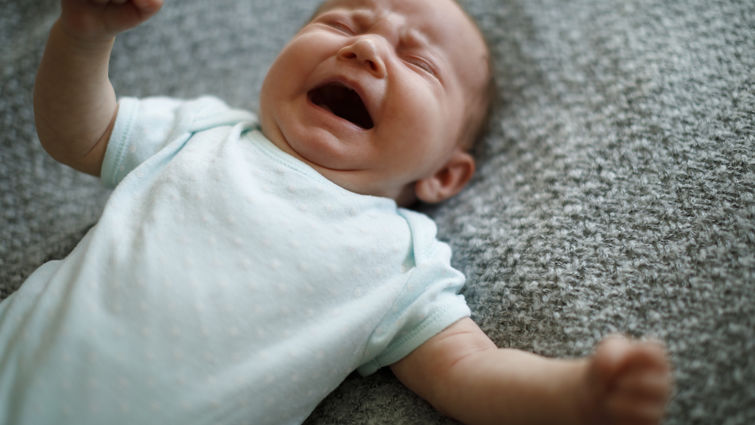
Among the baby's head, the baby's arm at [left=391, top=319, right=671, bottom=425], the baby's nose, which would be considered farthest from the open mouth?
the baby's arm at [left=391, top=319, right=671, bottom=425]

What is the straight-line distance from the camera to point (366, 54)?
865 millimetres

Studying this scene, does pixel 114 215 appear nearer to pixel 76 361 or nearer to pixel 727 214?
pixel 76 361

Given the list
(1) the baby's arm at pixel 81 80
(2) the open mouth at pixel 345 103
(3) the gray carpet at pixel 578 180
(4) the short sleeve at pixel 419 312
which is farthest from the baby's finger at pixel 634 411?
(1) the baby's arm at pixel 81 80

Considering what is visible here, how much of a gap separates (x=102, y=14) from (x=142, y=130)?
219 mm

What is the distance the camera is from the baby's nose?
2.84ft

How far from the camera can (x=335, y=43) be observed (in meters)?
0.92

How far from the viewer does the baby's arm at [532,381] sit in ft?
1.81

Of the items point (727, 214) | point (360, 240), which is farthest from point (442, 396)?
point (727, 214)

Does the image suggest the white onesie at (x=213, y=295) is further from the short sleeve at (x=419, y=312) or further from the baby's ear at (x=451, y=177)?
the baby's ear at (x=451, y=177)

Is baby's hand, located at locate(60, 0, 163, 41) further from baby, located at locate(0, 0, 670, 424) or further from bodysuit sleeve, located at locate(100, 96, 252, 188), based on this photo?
bodysuit sleeve, located at locate(100, 96, 252, 188)

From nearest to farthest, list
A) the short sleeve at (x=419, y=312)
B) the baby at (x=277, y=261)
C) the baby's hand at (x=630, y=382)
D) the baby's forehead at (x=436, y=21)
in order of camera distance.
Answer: the baby's hand at (x=630, y=382) < the baby at (x=277, y=261) < the short sleeve at (x=419, y=312) < the baby's forehead at (x=436, y=21)

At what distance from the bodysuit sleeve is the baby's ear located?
1.33 feet

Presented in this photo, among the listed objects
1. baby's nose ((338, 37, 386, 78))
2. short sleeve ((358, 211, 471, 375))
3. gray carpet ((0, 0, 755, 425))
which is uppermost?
baby's nose ((338, 37, 386, 78))

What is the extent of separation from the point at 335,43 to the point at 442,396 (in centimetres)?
58
